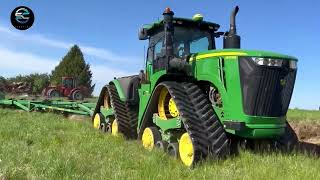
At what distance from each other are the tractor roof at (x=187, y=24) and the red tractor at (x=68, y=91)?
26.0 metres

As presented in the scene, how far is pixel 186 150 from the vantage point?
7.29 meters

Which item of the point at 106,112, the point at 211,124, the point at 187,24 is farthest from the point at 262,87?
the point at 106,112

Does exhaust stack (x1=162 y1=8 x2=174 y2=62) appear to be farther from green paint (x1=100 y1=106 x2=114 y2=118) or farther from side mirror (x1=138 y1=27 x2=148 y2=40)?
green paint (x1=100 y1=106 x2=114 y2=118)

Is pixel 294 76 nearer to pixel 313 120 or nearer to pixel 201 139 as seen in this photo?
pixel 201 139

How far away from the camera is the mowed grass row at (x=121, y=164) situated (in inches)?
231

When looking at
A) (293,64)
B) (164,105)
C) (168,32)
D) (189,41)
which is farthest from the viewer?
(189,41)

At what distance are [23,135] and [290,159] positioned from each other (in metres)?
5.45

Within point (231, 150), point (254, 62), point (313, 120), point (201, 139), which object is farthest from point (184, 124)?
point (313, 120)

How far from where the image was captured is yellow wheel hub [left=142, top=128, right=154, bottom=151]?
8778 mm

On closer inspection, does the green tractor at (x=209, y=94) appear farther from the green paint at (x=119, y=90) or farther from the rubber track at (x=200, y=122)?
the green paint at (x=119, y=90)

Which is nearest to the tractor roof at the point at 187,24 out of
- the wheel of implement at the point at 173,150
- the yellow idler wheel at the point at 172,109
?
the yellow idler wheel at the point at 172,109

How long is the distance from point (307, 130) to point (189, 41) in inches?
287

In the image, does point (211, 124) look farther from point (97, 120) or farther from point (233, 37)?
point (97, 120)

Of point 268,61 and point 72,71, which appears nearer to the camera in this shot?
point 268,61
